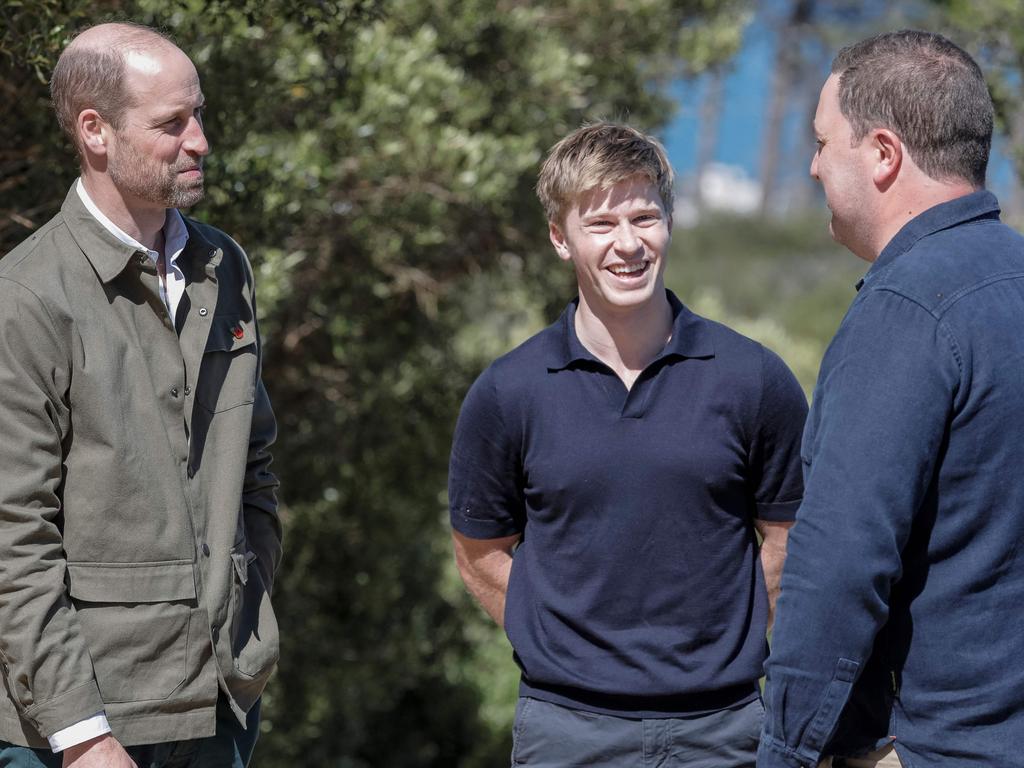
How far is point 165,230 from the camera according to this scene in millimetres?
Answer: 2682

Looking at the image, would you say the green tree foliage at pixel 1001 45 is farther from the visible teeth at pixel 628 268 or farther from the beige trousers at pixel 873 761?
the beige trousers at pixel 873 761

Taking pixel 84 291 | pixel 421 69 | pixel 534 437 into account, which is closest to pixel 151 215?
pixel 84 291

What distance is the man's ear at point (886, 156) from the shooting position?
83.5 inches

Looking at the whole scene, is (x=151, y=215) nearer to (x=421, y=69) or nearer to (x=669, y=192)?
(x=669, y=192)

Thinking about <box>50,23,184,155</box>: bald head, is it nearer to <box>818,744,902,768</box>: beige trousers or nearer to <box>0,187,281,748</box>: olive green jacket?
<box>0,187,281,748</box>: olive green jacket

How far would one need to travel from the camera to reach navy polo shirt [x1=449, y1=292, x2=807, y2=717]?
2.71 m

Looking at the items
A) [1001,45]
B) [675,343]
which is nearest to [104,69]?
[675,343]

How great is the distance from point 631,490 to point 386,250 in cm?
275

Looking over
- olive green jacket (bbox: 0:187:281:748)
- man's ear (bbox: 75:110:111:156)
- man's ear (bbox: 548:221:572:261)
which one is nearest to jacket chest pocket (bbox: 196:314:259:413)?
olive green jacket (bbox: 0:187:281:748)

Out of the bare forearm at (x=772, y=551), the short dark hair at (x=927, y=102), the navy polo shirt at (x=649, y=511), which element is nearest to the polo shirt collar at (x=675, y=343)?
the navy polo shirt at (x=649, y=511)

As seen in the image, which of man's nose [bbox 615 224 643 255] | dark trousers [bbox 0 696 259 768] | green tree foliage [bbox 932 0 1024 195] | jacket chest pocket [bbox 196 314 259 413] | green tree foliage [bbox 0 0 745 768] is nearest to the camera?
dark trousers [bbox 0 696 259 768]

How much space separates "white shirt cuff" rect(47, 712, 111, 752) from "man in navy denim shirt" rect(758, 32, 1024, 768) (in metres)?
1.20

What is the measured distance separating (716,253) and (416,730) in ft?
61.2

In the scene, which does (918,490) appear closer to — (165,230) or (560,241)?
(560,241)
